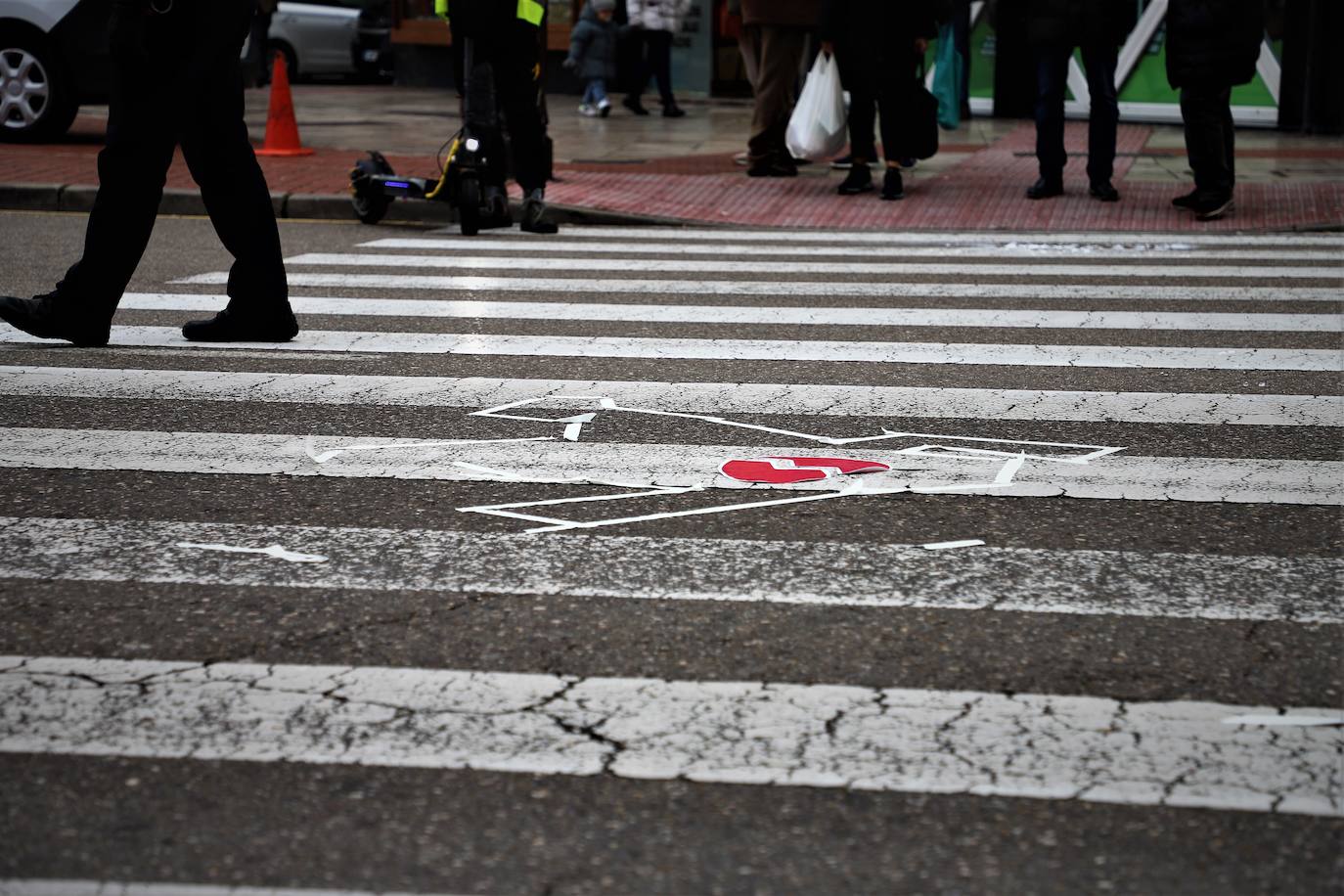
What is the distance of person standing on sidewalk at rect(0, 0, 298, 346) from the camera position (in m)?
6.16

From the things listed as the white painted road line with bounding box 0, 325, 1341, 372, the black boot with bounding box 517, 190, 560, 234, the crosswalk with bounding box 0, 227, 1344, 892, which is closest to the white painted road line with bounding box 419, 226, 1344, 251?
the black boot with bounding box 517, 190, 560, 234

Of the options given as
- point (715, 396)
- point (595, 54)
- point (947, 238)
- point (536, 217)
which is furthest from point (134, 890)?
point (595, 54)

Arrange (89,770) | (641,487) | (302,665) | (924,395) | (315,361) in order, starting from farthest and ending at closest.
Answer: (315,361), (924,395), (641,487), (302,665), (89,770)

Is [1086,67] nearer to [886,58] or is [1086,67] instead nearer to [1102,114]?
[1102,114]

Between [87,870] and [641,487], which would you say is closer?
[87,870]

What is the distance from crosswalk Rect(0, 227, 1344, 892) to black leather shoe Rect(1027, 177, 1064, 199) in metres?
3.97

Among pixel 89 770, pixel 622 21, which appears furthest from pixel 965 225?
pixel 622 21

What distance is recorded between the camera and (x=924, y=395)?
582cm

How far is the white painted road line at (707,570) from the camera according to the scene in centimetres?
375

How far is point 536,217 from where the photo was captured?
1058 centimetres

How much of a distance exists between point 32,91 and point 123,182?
862 centimetres

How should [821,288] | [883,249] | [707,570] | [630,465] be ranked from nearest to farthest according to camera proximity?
[707,570] < [630,465] < [821,288] < [883,249]

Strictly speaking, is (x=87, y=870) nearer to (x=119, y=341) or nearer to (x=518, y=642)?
(x=518, y=642)

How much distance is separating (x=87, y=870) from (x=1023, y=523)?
2.44m
